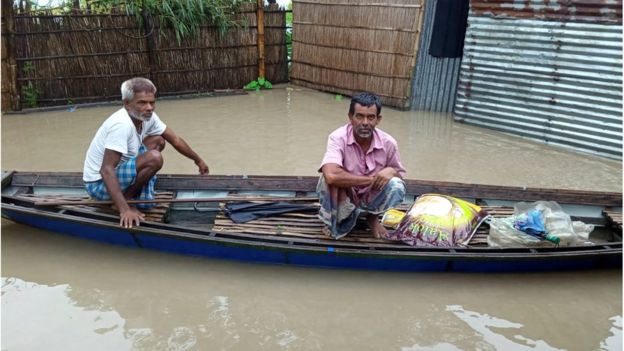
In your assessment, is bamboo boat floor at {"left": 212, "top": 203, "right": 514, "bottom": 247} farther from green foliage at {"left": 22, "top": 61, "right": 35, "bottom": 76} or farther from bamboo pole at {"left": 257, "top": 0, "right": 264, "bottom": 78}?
bamboo pole at {"left": 257, "top": 0, "right": 264, "bottom": 78}

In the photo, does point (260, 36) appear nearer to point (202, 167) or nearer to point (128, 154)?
point (202, 167)

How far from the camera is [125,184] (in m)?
4.18

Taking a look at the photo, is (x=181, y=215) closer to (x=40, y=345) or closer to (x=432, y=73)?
(x=40, y=345)

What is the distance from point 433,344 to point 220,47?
848cm

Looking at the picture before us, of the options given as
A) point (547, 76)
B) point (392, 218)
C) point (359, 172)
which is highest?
point (547, 76)

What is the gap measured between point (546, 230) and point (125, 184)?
10.1 ft

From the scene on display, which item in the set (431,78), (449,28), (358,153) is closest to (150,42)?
(431,78)

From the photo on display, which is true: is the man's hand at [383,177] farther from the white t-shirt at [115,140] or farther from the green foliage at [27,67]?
the green foliage at [27,67]

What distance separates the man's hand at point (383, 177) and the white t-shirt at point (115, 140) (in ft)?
5.73

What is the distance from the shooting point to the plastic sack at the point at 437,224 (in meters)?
4.08

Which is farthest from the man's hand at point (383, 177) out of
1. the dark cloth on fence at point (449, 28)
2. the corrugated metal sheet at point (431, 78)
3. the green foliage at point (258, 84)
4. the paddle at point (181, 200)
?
the green foliage at point (258, 84)

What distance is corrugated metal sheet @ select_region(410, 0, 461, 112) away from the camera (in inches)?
347

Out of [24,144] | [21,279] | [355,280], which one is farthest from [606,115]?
[24,144]

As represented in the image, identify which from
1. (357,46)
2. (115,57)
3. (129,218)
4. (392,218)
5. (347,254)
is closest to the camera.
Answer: (347,254)
